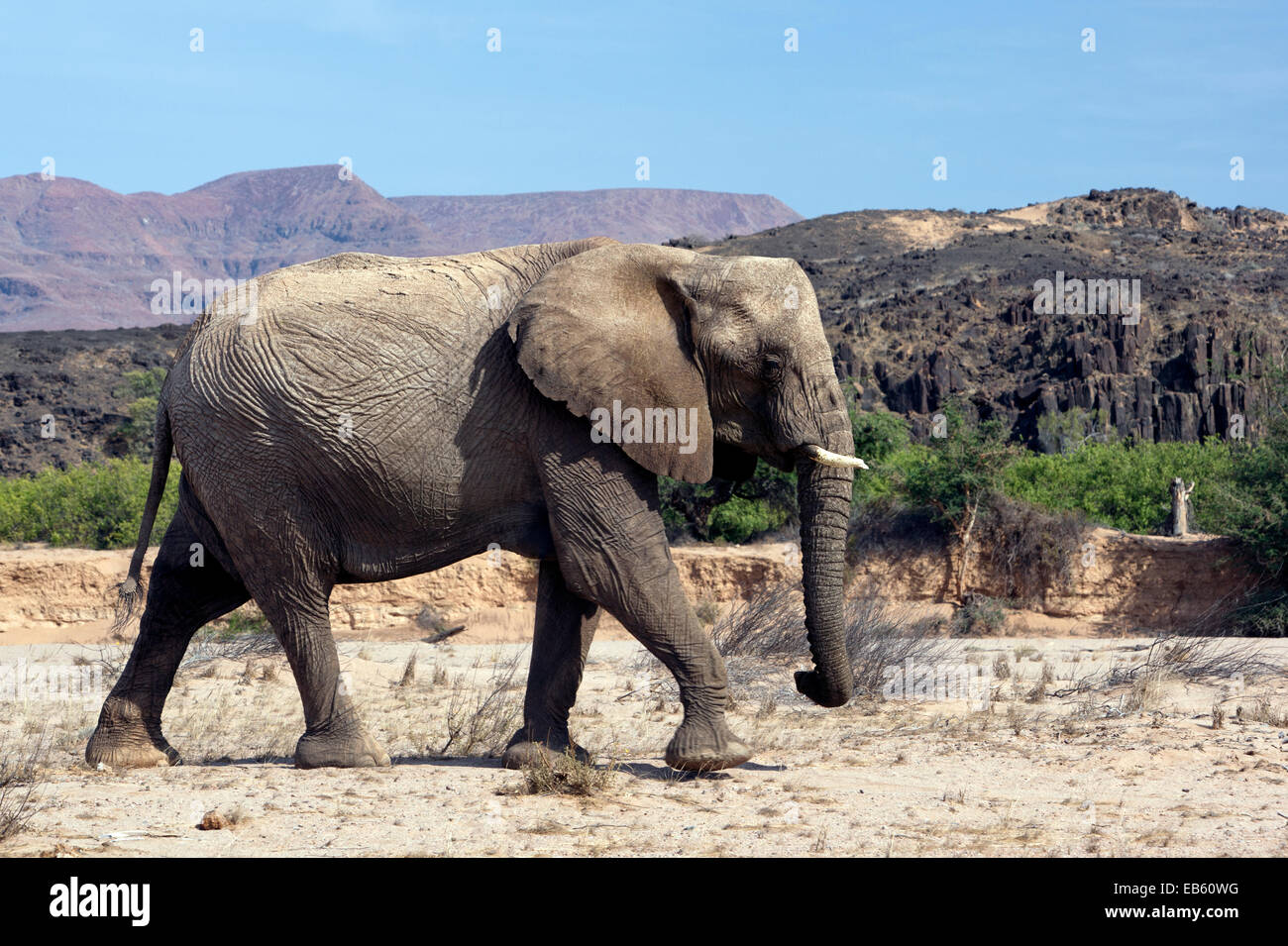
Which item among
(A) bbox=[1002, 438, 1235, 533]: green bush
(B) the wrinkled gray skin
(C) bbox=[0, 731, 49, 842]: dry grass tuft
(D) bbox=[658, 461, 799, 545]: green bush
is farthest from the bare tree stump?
(C) bbox=[0, 731, 49, 842]: dry grass tuft

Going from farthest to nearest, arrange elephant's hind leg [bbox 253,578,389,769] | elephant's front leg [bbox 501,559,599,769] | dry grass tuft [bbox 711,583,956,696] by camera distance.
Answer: dry grass tuft [bbox 711,583,956,696]
elephant's front leg [bbox 501,559,599,769]
elephant's hind leg [bbox 253,578,389,769]

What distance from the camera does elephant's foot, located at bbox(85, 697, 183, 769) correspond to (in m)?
8.59

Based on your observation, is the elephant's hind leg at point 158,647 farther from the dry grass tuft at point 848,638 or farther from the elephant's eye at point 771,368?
the dry grass tuft at point 848,638

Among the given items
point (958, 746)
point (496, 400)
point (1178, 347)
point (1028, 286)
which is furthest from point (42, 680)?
point (1028, 286)

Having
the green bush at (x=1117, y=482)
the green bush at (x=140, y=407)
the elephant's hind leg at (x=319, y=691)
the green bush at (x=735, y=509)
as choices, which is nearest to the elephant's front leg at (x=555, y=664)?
the elephant's hind leg at (x=319, y=691)

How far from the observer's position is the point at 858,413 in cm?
3234

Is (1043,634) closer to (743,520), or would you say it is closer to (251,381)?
(743,520)

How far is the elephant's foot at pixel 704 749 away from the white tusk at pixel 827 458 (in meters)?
1.65

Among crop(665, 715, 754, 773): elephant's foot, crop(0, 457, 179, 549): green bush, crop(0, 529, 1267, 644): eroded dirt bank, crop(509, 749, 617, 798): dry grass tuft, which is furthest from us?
crop(0, 457, 179, 549): green bush

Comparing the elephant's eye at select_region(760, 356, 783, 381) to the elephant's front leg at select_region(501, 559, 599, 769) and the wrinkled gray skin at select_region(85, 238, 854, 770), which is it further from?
the elephant's front leg at select_region(501, 559, 599, 769)

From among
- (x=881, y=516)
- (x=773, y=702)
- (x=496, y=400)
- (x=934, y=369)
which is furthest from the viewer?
(x=934, y=369)

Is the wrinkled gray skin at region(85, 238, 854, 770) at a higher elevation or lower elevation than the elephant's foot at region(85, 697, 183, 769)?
higher

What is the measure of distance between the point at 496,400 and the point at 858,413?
25.6m

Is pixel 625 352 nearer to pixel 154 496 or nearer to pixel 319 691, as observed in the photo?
pixel 319 691
